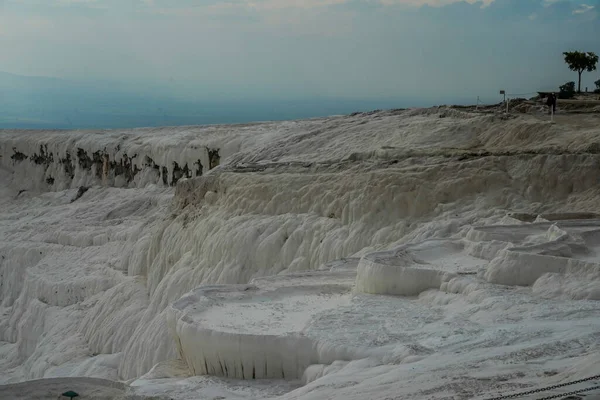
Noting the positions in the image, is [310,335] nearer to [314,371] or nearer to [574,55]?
A: [314,371]

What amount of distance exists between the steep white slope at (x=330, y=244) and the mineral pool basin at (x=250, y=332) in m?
0.06

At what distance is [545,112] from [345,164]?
18.8 ft

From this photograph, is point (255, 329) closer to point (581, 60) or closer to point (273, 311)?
point (273, 311)

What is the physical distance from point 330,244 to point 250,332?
259 inches

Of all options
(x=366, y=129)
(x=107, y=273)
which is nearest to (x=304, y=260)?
(x=366, y=129)

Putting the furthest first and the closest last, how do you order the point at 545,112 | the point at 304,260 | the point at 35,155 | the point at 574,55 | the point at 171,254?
1. the point at 35,155
2. the point at 574,55
3. the point at 545,112
4. the point at 171,254
5. the point at 304,260

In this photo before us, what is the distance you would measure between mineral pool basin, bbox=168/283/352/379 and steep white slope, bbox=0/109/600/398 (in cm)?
6

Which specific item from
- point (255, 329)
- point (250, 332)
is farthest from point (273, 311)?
point (250, 332)

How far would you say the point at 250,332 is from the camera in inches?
353

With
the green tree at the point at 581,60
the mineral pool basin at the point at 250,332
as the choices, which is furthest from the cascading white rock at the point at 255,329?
the green tree at the point at 581,60

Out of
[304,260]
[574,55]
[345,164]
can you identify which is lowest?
[304,260]

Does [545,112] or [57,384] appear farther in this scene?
[545,112]

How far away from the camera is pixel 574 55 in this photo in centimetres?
2984

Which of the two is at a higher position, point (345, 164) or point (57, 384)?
point (345, 164)
